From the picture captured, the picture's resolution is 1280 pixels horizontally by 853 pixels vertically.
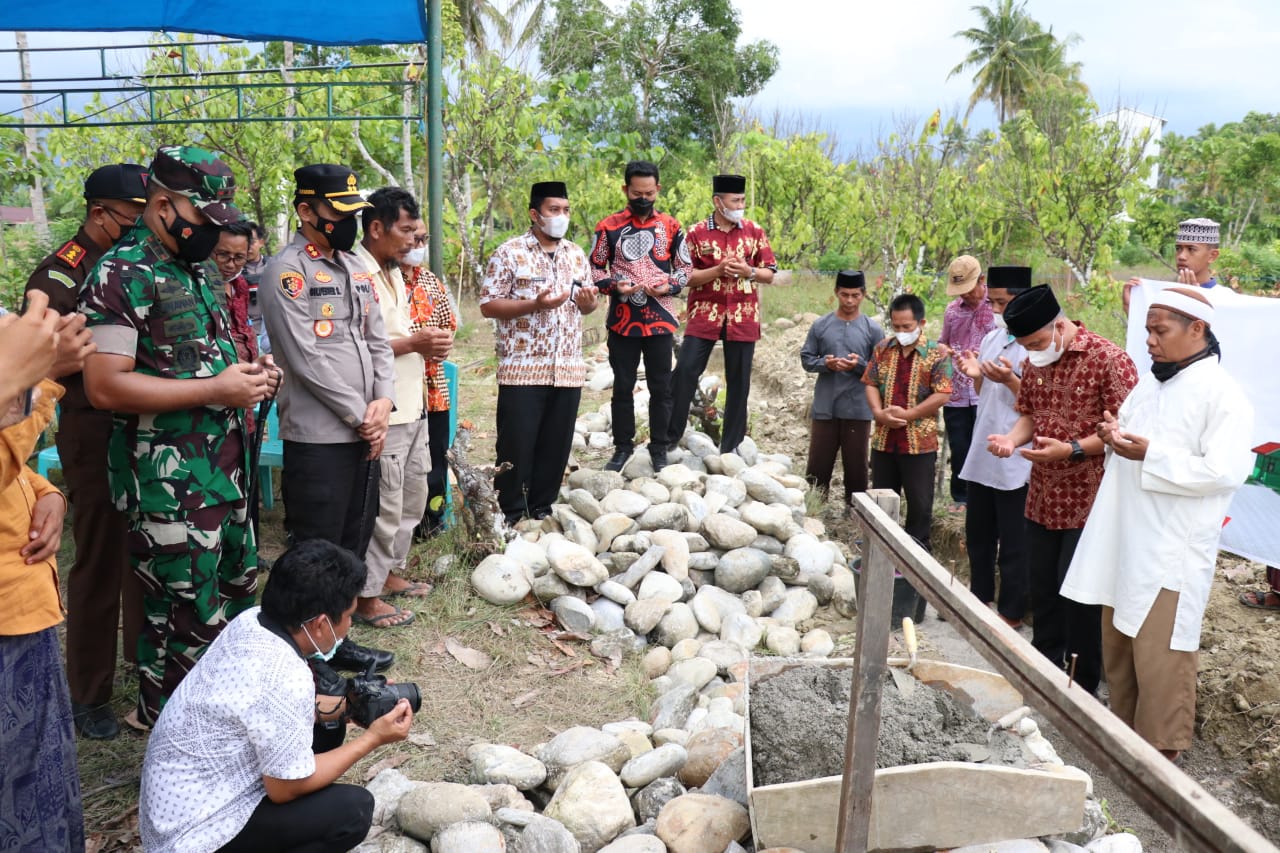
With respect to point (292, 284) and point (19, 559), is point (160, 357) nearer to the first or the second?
point (292, 284)

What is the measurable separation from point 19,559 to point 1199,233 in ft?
19.7

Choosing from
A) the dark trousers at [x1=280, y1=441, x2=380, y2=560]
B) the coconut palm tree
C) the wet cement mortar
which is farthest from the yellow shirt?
the coconut palm tree

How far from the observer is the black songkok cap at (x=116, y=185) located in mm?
3744

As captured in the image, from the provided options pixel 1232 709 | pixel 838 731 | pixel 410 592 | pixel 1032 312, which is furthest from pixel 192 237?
pixel 1232 709

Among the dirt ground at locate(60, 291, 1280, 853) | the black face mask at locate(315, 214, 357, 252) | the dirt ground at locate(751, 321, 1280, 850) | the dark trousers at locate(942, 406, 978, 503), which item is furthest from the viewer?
the dark trousers at locate(942, 406, 978, 503)

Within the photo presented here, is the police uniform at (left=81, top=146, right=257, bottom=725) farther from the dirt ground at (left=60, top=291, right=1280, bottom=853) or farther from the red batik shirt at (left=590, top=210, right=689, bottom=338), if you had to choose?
the red batik shirt at (left=590, top=210, right=689, bottom=338)

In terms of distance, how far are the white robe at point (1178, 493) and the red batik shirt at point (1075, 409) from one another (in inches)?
15.3

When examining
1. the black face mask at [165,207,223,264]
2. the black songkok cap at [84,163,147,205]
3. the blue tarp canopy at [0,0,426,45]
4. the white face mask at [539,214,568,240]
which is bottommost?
the black face mask at [165,207,223,264]

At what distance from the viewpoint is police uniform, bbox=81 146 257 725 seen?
114 inches

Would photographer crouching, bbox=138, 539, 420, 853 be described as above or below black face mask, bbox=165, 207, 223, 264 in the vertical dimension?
below

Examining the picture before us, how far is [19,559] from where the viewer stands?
2.35 meters

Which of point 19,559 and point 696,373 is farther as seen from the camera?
point 696,373

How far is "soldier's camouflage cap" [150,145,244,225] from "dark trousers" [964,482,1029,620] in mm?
3901

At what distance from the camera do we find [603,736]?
341cm
